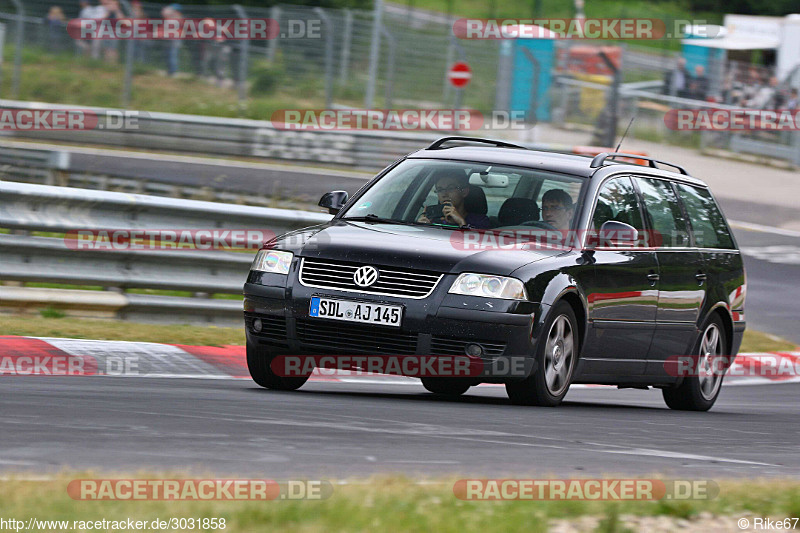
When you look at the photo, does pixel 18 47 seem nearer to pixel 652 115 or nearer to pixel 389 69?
pixel 389 69

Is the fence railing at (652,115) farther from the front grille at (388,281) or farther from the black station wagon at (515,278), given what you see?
the front grille at (388,281)

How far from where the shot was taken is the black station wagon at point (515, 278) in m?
7.99

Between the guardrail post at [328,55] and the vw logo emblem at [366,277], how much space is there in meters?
19.2

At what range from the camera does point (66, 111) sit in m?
24.8

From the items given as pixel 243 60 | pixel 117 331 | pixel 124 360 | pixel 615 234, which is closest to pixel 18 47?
pixel 243 60

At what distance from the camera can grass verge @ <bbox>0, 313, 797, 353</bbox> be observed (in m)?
9.90

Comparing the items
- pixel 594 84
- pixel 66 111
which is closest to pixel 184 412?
pixel 66 111

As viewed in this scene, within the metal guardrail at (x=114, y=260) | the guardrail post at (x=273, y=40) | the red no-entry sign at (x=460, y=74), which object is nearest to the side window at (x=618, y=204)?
the metal guardrail at (x=114, y=260)

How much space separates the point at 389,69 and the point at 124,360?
19.6 metres

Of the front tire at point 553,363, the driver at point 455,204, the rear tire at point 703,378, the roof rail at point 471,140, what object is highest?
the roof rail at point 471,140

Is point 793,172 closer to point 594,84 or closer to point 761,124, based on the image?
point 761,124

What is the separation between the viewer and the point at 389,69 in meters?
28.3

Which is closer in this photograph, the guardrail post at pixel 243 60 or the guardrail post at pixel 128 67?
the guardrail post at pixel 128 67

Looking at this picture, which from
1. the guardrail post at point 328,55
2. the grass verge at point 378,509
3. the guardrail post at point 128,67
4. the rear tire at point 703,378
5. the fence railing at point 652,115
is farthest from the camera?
the fence railing at point 652,115
